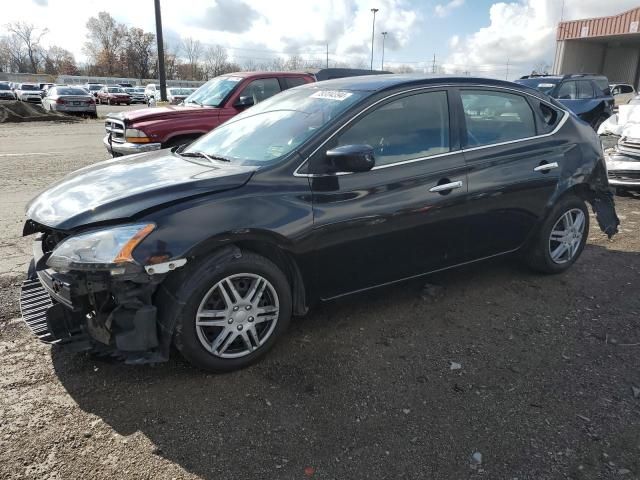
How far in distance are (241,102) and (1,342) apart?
6076 millimetres

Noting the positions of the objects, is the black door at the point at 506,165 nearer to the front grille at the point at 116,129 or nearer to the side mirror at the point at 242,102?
the side mirror at the point at 242,102

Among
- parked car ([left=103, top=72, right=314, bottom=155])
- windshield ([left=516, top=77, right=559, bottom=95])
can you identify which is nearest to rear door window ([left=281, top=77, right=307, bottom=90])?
parked car ([left=103, top=72, right=314, bottom=155])

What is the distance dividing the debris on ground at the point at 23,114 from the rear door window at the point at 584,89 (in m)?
20.3

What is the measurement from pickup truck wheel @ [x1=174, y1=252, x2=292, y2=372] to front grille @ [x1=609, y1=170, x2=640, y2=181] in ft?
22.1

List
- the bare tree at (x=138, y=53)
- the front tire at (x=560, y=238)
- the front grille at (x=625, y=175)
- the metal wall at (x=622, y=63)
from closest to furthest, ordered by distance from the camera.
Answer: the front tire at (x=560, y=238) < the front grille at (x=625, y=175) < the metal wall at (x=622, y=63) < the bare tree at (x=138, y=53)

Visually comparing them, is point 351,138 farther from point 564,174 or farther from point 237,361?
point 564,174

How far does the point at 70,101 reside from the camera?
24750 millimetres

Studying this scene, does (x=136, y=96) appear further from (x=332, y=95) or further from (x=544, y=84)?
(x=332, y=95)

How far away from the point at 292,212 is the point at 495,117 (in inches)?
81.7

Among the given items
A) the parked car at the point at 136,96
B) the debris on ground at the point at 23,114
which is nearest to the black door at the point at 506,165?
the debris on ground at the point at 23,114

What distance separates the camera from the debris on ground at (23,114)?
833 inches

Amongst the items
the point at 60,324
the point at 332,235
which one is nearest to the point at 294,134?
the point at 332,235

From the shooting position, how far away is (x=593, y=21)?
37.1m

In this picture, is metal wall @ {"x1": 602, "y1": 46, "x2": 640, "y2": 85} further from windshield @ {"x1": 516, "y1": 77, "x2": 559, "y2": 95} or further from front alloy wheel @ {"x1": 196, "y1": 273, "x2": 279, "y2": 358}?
front alloy wheel @ {"x1": 196, "y1": 273, "x2": 279, "y2": 358}
